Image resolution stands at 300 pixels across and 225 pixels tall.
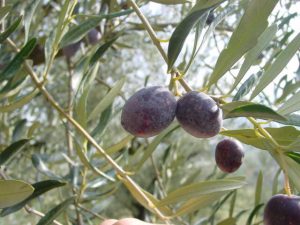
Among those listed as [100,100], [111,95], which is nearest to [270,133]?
[111,95]

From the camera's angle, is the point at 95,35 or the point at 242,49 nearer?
the point at 242,49

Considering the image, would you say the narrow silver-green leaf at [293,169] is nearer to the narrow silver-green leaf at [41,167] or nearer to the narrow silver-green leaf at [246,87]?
the narrow silver-green leaf at [246,87]

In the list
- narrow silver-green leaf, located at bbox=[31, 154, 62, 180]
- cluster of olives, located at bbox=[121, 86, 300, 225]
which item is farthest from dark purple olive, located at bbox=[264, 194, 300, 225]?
narrow silver-green leaf, located at bbox=[31, 154, 62, 180]

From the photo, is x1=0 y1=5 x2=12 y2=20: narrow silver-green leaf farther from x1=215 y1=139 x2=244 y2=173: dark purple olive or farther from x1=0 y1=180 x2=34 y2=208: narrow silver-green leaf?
x1=215 y1=139 x2=244 y2=173: dark purple olive

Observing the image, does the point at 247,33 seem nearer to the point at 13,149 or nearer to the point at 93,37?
the point at 13,149

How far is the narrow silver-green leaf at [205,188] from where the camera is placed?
931 mm

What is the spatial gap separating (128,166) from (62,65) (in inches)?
116

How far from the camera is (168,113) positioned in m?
0.74

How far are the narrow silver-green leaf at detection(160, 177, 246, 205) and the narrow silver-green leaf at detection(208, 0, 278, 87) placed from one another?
22 cm

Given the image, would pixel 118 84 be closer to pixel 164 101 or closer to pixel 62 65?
pixel 164 101

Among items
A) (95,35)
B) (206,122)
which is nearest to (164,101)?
(206,122)

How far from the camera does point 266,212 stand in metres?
0.81

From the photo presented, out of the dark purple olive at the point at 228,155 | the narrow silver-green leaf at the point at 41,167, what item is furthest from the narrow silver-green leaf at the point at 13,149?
the dark purple olive at the point at 228,155

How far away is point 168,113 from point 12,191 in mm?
301
